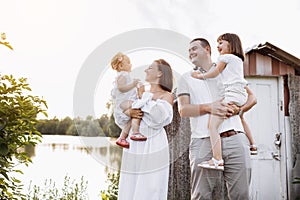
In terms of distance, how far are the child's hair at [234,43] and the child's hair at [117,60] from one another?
71cm

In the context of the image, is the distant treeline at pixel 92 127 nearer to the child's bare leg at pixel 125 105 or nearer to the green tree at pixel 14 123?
the child's bare leg at pixel 125 105

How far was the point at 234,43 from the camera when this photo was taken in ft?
6.78

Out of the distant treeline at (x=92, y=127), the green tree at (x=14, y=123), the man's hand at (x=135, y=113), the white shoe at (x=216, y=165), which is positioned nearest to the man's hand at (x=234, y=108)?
the white shoe at (x=216, y=165)

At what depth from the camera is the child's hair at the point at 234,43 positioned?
2.06m

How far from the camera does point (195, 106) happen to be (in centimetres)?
183

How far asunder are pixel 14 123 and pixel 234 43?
4.61ft

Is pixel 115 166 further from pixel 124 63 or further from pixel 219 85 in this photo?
pixel 219 85

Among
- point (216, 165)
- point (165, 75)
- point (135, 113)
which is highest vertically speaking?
point (165, 75)

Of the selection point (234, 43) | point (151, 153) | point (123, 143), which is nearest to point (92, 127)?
point (123, 143)

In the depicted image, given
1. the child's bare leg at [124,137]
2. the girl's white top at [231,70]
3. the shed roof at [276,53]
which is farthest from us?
the shed roof at [276,53]

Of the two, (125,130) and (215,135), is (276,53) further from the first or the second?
(125,130)

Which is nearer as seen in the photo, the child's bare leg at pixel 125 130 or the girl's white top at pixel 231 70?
the child's bare leg at pixel 125 130

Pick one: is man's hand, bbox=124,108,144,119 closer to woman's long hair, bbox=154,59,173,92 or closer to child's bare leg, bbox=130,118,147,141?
child's bare leg, bbox=130,118,147,141

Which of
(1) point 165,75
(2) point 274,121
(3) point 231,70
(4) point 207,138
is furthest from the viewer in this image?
(2) point 274,121
